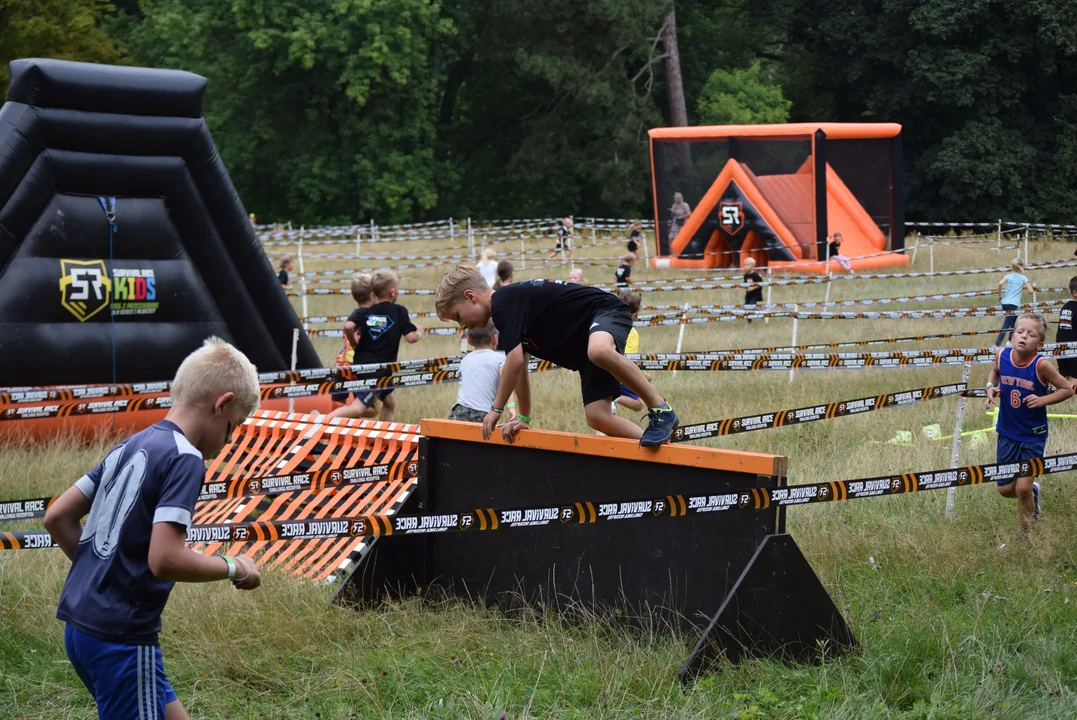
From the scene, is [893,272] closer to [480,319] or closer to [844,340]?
[844,340]

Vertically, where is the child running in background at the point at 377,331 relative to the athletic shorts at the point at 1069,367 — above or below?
above

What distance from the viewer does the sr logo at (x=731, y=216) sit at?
3038cm

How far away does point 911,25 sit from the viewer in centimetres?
4200

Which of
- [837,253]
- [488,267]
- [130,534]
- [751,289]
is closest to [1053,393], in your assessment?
[130,534]

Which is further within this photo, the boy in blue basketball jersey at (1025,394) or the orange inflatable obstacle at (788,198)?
the orange inflatable obstacle at (788,198)

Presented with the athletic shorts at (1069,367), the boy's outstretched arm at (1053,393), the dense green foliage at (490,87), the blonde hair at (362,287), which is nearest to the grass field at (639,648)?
the boy's outstretched arm at (1053,393)

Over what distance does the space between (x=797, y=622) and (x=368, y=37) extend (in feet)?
165

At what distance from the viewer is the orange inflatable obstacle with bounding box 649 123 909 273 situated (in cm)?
3017

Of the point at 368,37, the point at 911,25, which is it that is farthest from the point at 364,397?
the point at 368,37

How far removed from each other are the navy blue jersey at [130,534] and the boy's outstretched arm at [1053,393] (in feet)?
19.5

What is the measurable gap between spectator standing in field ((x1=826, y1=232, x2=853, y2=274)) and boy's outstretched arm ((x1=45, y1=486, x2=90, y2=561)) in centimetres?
2633

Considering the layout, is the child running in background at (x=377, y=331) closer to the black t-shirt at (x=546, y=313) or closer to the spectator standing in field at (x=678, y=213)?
the black t-shirt at (x=546, y=313)

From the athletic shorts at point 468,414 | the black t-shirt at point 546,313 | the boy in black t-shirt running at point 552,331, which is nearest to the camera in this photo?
the boy in black t-shirt running at point 552,331

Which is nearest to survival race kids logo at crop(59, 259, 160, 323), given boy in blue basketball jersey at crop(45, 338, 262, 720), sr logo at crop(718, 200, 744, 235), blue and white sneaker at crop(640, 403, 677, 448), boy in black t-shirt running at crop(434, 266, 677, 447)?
boy in black t-shirt running at crop(434, 266, 677, 447)
